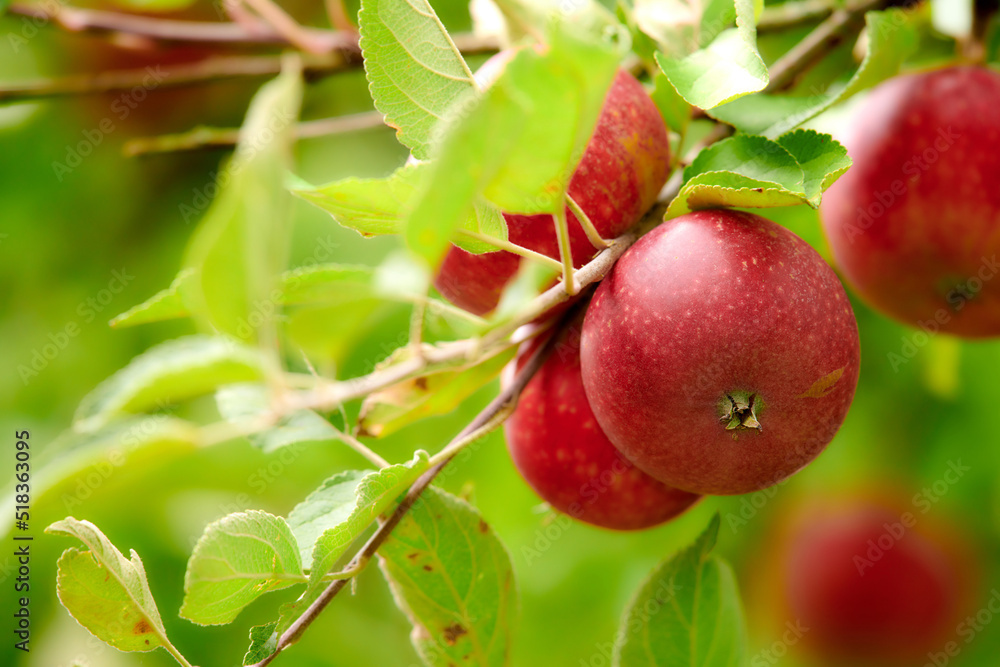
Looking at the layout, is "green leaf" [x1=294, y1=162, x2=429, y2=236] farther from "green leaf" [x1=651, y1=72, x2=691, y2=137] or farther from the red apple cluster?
"green leaf" [x1=651, y1=72, x2=691, y2=137]

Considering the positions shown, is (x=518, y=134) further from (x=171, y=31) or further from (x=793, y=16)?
(x=171, y=31)

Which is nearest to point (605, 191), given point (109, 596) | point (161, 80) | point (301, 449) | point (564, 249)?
point (564, 249)

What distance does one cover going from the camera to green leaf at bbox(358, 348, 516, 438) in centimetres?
72

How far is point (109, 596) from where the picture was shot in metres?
0.67

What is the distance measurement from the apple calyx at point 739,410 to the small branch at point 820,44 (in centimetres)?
42

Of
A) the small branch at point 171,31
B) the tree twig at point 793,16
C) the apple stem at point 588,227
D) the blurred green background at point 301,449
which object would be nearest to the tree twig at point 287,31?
the small branch at point 171,31

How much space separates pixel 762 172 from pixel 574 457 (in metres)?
0.31

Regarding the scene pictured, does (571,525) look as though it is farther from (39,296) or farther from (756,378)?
(39,296)

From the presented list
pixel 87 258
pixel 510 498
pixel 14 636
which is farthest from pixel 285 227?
pixel 87 258

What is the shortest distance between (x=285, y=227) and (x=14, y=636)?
155 centimetres

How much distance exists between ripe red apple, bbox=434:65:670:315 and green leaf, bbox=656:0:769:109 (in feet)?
0.19

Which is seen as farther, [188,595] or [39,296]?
[39,296]

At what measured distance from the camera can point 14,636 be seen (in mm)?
1579

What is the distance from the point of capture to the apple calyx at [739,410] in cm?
61
